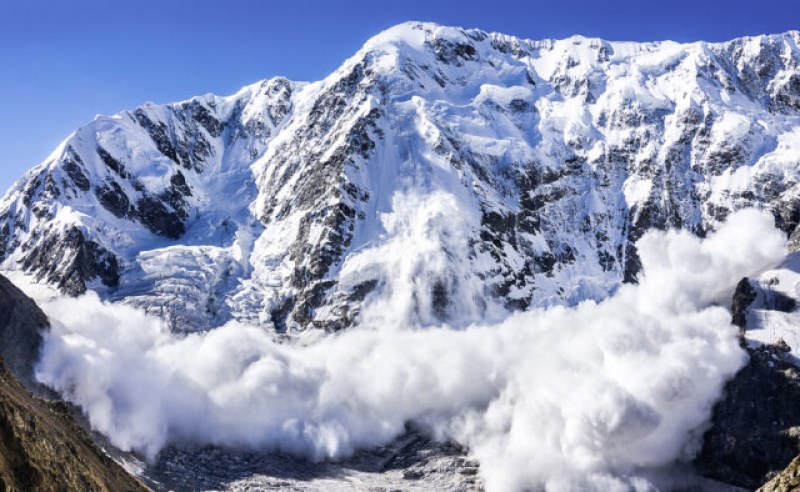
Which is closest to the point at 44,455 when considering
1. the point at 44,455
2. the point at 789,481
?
the point at 44,455

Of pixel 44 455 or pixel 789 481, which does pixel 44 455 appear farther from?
pixel 789 481

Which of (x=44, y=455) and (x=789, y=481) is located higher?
(x=44, y=455)

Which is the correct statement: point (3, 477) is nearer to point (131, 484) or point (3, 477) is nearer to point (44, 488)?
point (44, 488)

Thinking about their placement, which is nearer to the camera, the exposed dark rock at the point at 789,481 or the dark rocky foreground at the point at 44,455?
the exposed dark rock at the point at 789,481

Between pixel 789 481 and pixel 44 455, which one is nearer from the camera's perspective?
pixel 789 481

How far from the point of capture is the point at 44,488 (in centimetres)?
7244

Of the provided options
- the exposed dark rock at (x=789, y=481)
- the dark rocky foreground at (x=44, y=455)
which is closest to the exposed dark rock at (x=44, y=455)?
the dark rocky foreground at (x=44, y=455)

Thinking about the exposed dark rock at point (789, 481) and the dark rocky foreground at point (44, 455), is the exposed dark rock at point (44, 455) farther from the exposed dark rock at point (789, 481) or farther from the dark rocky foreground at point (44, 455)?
the exposed dark rock at point (789, 481)

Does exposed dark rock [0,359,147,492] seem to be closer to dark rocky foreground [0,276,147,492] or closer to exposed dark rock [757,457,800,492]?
dark rocky foreground [0,276,147,492]

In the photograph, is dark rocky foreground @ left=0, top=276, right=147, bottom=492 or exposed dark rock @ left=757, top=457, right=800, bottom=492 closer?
exposed dark rock @ left=757, top=457, right=800, bottom=492

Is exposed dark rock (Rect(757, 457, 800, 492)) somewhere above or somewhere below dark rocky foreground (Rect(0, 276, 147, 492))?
below

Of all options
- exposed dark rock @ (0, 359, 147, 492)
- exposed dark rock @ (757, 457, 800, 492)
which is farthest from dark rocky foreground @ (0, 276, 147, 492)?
exposed dark rock @ (757, 457, 800, 492)

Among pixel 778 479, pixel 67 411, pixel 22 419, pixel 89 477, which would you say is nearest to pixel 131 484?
pixel 67 411

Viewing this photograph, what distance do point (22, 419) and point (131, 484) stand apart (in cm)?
3914
